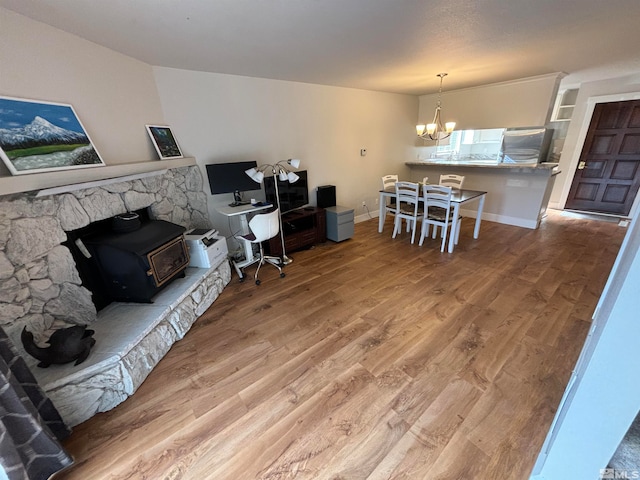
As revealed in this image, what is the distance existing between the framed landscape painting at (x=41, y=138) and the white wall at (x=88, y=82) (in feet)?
0.25

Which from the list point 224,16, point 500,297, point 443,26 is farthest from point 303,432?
point 443,26

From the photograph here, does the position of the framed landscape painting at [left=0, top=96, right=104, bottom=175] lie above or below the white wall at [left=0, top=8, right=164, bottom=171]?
below

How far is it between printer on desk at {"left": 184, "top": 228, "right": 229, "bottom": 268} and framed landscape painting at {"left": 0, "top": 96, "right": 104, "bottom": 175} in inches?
40.8

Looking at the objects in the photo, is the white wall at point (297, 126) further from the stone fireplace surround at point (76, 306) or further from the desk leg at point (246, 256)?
the stone fireplace surround at point (76, 306)

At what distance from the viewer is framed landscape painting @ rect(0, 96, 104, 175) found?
155 centimetres

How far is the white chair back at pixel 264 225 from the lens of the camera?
2.79 meters

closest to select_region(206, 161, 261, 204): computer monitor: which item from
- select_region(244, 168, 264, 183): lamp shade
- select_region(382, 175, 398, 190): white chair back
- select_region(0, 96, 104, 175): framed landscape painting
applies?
select_region(244, 168, 264, 183): lamp shade

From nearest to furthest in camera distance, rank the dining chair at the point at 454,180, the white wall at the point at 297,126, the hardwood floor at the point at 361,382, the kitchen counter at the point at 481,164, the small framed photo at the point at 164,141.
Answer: the hardwood floor at the point at 361,382
the small framed photo at the point at 164,141
the white wall at the point at 297,126
the kitchen counter at the point at 481,164
the dining chair at the point at 454,180

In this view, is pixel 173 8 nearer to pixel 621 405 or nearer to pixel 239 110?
pixel 239 110

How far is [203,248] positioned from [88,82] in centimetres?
163

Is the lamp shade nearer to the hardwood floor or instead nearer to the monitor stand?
the monitor stand

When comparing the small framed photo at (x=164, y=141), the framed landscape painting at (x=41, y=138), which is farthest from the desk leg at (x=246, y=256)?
the framed landscape painting at (x=41, y=138)

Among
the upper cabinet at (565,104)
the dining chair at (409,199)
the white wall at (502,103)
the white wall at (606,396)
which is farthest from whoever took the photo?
the upper cabinet at (565,104)

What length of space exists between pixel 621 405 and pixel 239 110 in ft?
12.7
